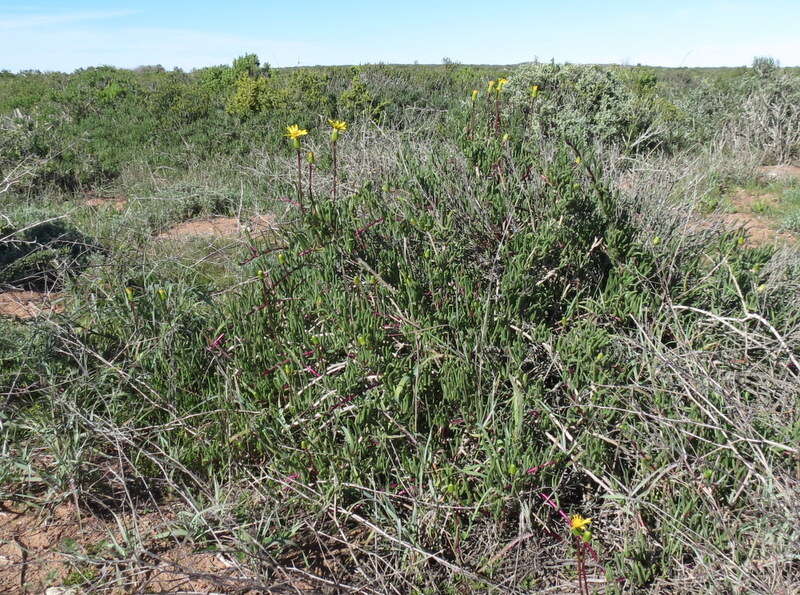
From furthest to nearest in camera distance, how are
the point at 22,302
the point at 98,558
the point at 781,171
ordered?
the point at 781,171 < the point at 22,302 < the point at 98,558

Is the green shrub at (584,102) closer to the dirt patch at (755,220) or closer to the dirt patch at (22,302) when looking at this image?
the dirt patch at (755,220)

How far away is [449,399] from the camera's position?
8.55 ft

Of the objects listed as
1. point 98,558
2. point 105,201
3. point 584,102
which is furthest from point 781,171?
point 98,558

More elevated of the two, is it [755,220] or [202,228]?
[755,220]

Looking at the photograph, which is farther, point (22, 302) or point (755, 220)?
point (755, 220)

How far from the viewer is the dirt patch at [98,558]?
7.16 ft

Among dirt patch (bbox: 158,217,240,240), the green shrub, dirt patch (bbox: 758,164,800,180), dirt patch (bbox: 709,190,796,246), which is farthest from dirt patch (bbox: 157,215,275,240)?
dirt patch (bbox: 758,164,800,180)

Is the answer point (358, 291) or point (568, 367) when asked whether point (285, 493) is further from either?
point (568, 367)

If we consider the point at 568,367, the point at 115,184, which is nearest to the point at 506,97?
the point at 115,184

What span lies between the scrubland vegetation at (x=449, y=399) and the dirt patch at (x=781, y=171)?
4.85 meters

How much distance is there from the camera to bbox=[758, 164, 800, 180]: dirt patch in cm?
805

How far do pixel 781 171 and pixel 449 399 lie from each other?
7842 millimetres

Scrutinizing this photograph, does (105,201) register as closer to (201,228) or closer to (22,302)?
(201,228)

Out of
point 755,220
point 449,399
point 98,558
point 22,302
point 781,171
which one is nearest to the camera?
point 98,558
